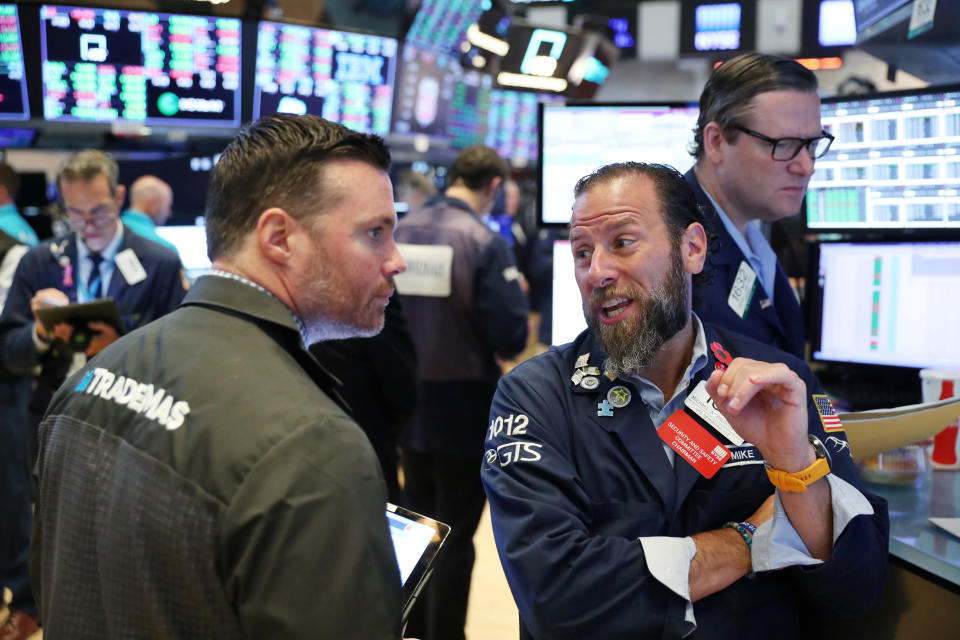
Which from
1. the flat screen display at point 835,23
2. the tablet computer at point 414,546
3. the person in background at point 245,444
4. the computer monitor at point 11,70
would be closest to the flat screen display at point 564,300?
the tablet computer at point 414,546

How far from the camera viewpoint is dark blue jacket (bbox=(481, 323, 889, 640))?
1452mm

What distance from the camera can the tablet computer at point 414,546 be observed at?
4.47 feet

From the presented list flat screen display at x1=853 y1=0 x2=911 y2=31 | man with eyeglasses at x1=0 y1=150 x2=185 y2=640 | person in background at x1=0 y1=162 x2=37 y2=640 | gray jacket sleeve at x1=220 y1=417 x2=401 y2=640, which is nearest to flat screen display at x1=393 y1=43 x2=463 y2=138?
man with eyeglasses at x1=0 y1=150 x2=185 y2=640

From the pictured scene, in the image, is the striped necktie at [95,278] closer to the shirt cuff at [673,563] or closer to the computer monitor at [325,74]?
the computer monitor at [325,74]

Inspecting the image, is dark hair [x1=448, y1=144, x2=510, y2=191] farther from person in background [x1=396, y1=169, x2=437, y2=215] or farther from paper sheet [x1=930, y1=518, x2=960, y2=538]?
paper sheet [x1=930, y1=518, x2=960, y2=538]

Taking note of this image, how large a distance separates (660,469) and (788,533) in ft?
0.80

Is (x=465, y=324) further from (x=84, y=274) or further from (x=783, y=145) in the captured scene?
(x=783, y=145)

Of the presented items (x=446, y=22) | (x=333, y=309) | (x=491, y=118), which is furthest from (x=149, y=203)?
(x=333, y=309)

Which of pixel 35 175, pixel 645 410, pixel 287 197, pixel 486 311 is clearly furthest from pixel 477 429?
pixel 35 175

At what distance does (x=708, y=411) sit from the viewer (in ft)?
5.17

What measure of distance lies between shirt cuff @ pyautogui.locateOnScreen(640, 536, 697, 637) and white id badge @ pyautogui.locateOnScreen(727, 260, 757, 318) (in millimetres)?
729

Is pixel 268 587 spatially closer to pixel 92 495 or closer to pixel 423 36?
pixel 92 495

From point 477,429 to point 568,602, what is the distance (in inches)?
85.3

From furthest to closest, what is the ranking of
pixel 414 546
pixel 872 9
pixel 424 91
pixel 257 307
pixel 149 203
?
Answer: pixel 149 203
pixel 424 91
pixel 872 9
pixel 414 546
pixel 257 307
